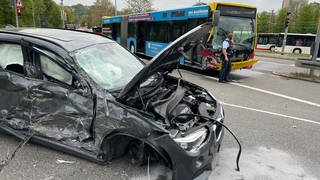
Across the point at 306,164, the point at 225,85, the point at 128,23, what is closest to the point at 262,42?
the point at 128,23

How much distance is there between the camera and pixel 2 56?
3.61m

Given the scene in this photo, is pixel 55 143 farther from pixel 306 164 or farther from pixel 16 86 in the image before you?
pixel 306 164

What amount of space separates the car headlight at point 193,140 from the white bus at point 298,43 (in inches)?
1375

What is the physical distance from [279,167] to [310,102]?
4464 mm

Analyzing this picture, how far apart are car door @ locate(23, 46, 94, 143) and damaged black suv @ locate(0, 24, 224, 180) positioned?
1 cm

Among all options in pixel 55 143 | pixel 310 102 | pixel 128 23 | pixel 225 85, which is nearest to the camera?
pixel 55 143

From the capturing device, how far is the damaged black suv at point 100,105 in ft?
8.41

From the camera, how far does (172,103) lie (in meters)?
3.09

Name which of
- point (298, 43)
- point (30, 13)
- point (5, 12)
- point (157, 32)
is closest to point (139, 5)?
point (30, 13)

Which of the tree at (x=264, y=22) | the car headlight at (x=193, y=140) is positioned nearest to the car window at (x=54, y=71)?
the car headlight at (x=193, y=140)

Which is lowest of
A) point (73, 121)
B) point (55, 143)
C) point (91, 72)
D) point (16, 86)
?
point (55, 143)

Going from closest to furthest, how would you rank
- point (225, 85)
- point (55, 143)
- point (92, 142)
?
point (92, 142)
point (55, 143)
point (225, 85)

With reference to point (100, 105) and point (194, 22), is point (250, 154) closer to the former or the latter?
point (100, 105)

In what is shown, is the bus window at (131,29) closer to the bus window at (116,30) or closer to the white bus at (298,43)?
the bus window at (116,30)
